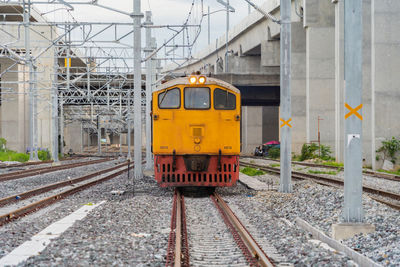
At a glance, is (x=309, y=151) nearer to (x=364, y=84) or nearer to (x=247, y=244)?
(x=364, y=84)

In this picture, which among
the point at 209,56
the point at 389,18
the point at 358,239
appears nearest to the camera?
the point at 358,239

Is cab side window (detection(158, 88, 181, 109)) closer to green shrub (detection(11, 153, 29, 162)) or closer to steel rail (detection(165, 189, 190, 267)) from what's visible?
steel rail (detection(165, 189, 190, 267))

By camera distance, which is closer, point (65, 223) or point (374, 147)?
point (65, 223)

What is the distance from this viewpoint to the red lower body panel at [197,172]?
1419 centimetres

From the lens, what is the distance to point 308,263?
6.55 meters

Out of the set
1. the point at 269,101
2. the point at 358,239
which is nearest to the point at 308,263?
the point at 358,239

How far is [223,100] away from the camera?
14.5m

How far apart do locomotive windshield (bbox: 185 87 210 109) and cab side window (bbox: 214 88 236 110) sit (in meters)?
0.21

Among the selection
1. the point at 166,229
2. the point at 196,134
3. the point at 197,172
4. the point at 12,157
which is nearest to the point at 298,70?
the point at 12,157

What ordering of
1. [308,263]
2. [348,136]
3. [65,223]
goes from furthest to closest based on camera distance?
1. [65,223]
2. [348,136]
3. [308,263]

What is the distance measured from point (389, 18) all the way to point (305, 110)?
52.2 ft

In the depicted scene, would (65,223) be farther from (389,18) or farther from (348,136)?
(389,18)

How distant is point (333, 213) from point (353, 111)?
2717 mm

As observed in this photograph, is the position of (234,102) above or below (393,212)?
above
